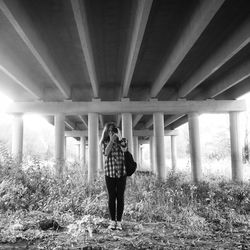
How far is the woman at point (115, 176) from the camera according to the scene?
4.85 meters

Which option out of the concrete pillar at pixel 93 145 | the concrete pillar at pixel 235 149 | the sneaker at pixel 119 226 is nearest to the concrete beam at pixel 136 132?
the concrete pillar at pixel 93 145

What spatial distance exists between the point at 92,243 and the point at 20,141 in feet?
41.9

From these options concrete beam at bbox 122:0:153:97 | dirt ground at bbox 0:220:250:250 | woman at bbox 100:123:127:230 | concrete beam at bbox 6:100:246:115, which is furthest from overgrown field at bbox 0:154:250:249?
concrete beam at bbox 6:100:246:115

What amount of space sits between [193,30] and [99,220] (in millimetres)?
4792

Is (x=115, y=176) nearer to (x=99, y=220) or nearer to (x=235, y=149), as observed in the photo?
(x=99, y=220)

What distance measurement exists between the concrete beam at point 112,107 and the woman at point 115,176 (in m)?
8.99

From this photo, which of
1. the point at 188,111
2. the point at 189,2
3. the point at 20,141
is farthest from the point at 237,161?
the point at 20,141

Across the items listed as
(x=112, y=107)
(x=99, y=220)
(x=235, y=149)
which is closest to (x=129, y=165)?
(x=99, y=220)

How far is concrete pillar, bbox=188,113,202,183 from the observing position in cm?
1490

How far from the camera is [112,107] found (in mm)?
14039

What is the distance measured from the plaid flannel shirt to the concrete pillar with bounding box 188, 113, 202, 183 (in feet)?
35.2

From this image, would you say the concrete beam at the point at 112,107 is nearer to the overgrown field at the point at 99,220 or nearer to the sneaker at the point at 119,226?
the overgrown field at the point at 99,220

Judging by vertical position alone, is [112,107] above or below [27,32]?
below

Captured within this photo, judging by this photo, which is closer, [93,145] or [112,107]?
[112,107]
